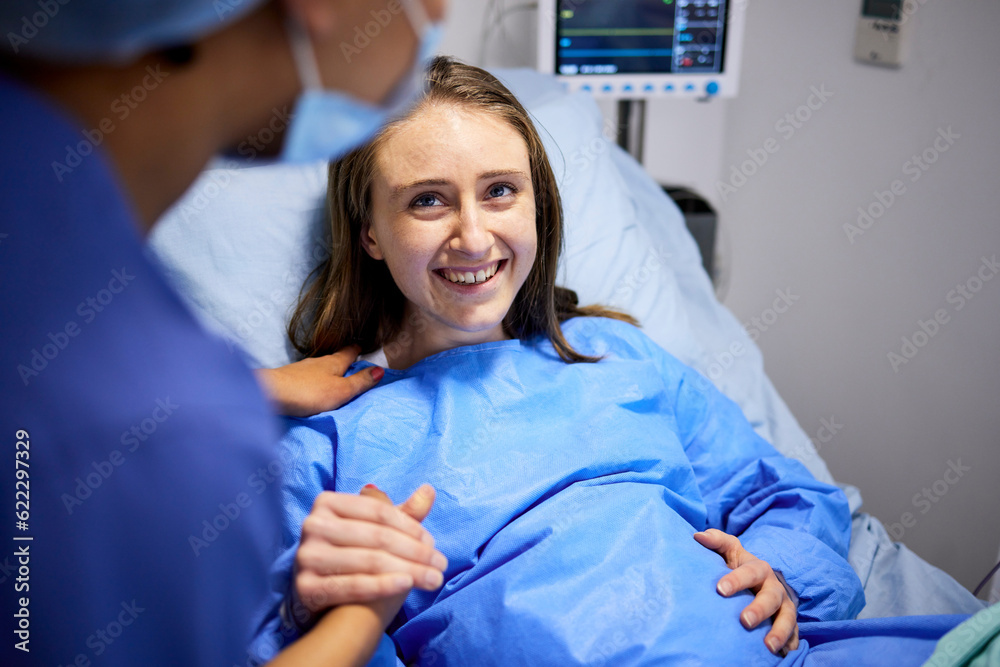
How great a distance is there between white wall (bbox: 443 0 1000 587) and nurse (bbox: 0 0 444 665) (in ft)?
5.02

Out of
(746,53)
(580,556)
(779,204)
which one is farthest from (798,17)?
(580,556)

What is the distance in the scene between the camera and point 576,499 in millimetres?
1031

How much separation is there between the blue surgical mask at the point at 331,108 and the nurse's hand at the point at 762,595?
2.49 ft

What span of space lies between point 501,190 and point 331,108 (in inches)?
26.1

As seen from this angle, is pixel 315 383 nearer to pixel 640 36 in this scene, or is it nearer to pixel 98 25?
pixel 98 25

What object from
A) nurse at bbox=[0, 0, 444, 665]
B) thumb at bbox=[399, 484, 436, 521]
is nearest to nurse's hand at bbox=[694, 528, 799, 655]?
thumb at bbox=[399, 484, 436, 521]

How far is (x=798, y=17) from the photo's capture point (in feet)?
6.89

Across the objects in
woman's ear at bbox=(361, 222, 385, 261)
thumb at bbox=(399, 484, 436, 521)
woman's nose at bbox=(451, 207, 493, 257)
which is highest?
woman's nose at bbox=(451, 207, 493, 257)

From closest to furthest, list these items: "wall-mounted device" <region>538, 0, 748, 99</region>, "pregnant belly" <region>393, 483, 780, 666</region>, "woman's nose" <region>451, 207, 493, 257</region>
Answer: "pregnant belly" <region>393, 483, 780, 666</region> < "woman's nose" <region>451, 207, 493, 257</region> < "wall-mounted device" <region>538, 0, 748, 99</region>

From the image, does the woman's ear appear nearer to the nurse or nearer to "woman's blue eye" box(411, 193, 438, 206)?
"woman's blue eye" box(411, 193, 438, 206)

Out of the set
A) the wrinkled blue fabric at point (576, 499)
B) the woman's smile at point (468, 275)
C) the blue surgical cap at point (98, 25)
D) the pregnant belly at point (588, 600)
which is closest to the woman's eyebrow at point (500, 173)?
the woman's smile at point (468, 275)

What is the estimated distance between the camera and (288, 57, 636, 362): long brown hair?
1.16m

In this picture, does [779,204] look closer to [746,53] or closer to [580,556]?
[746,53]

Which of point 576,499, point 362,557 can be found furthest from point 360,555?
point 576,499
